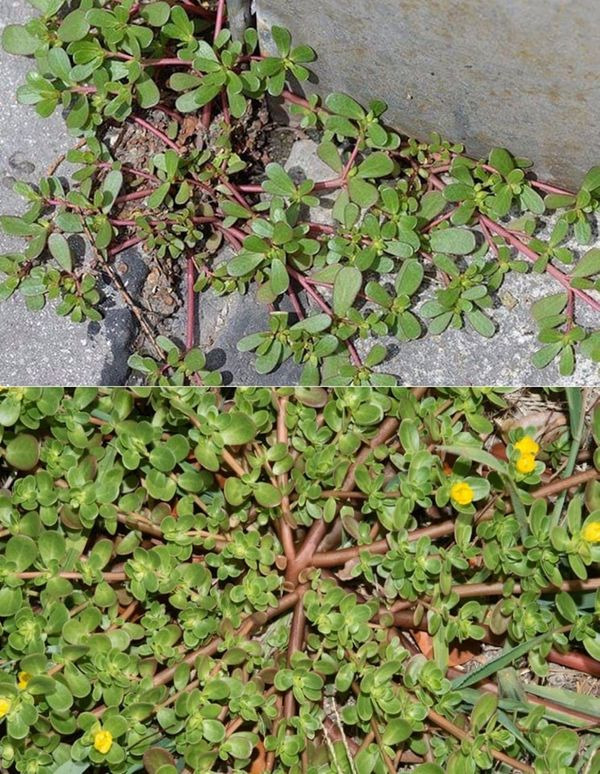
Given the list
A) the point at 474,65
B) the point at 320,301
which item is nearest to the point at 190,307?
the point at 320,301

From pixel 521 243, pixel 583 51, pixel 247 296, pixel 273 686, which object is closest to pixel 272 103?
pixel 247 296

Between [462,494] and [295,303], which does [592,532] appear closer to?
[462,494]

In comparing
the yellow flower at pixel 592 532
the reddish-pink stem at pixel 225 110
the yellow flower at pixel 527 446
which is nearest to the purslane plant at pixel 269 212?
the reddish-pink stem at pixel 225 110

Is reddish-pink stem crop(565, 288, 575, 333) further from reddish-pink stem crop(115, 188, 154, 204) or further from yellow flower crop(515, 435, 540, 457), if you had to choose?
reddish-pink stem crop(115, 188, 154, 204)

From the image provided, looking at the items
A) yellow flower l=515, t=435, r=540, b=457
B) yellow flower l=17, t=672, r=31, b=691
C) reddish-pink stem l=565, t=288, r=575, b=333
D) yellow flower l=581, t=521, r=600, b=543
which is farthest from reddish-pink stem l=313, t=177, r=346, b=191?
yellow flower l=17, t=672, r=31, b=691

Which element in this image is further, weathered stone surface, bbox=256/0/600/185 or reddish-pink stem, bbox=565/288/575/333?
reddish-pink stem, bbox=565/288/575/333
